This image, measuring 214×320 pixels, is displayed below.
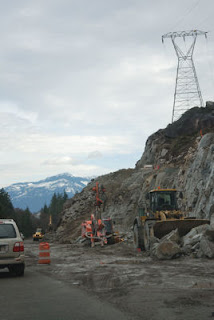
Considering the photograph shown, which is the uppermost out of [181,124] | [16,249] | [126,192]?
[181,124]

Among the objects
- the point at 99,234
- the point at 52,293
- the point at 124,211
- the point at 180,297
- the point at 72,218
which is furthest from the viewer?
the point at 72,218

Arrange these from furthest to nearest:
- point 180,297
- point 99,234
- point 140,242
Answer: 1. point 99,234
2. point 140,242
3. point 180,297

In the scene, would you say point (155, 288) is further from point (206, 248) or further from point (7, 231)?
point (206, 248)

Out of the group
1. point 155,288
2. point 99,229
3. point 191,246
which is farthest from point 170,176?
point 155,288

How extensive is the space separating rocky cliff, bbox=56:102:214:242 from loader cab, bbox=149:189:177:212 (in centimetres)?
412

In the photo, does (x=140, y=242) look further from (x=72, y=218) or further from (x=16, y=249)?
(x=72, y=218)

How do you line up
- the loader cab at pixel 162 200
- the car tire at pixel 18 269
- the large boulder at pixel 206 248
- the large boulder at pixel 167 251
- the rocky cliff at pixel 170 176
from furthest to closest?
1. the rocky cliff at pixel 170 176
2. the loader cab at pixel 162 200
3. the large boulder at pixel 167 251
4. the large boulder at pixel 206 248
5. the car tire at pixel 18 269

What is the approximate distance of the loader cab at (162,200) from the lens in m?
21.4

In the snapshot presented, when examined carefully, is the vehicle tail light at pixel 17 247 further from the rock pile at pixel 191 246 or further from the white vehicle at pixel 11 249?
the rock pile at pixel 191 246

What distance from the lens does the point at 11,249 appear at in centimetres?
1240

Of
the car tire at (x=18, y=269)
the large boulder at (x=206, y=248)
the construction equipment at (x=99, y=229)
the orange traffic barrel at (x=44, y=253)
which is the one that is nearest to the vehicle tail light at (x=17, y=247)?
the car tire at (x=18, y=269)

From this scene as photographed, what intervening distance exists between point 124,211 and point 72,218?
57.4ft

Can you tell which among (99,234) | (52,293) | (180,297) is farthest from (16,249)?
(99,234)

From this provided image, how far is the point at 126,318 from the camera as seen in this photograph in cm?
635
